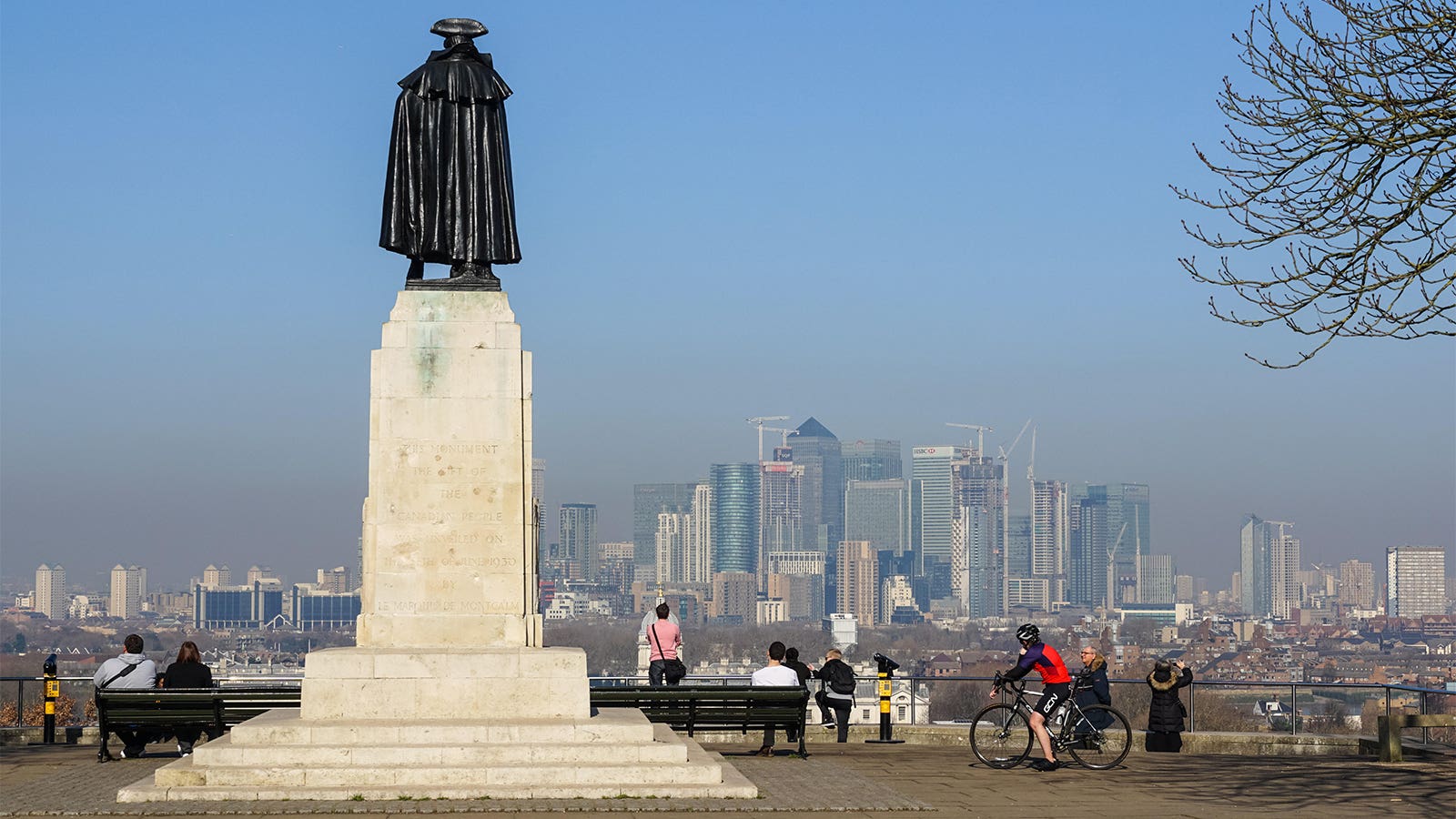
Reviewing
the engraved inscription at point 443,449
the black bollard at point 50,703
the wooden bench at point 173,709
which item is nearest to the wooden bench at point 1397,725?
the engraved inscription at point 443,449

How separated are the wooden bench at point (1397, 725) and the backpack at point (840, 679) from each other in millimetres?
5597

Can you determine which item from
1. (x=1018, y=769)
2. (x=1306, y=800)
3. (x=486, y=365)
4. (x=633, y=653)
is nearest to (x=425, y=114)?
(x=486, y=365)

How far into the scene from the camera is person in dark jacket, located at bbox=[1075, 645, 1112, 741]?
1798 cm

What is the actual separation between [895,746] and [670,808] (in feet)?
24.2

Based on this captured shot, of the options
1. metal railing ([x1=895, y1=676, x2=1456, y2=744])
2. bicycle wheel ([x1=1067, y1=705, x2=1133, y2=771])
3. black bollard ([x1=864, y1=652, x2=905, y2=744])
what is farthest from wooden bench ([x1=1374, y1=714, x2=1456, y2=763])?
black bollard ([x1=864, y1=652, x2=905, y2=744])

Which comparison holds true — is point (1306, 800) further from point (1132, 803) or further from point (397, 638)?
point (397, 638)

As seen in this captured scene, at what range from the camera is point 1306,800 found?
14.1 m

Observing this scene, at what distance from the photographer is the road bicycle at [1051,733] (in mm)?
16766

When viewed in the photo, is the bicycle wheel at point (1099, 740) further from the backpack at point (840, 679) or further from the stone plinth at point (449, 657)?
the stone plinth at point (449, 657)

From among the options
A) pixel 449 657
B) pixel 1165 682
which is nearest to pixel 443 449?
pixel 449 657

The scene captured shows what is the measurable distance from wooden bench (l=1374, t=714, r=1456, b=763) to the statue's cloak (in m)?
9.46

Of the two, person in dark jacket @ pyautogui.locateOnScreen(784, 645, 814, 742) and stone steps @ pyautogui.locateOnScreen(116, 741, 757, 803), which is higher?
person in dark jacket @ pyautogui.locateOnScreen(784, 645, 814, 742)

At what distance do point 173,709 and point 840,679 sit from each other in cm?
733

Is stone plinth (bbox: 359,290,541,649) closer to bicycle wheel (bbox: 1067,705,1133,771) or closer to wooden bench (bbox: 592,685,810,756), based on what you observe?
wooden bench (bbox: 592,685,810,756)
